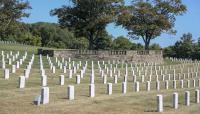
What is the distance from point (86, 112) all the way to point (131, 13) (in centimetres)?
5642

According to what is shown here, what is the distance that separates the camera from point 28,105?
16062mm

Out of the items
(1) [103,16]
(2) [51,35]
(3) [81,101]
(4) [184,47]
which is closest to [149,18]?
(1) [103,16]

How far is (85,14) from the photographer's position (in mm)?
67188

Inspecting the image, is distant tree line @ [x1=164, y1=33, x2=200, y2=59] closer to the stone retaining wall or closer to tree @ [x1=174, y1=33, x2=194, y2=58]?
tree @ [x1=174, y1=33, x2=194, y2=58]

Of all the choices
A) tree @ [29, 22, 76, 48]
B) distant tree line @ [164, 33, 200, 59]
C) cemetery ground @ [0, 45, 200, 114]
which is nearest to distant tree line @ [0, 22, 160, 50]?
tree @ [29, 22, 76, 48]

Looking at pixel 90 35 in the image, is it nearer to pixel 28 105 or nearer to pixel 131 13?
pixel 131 13

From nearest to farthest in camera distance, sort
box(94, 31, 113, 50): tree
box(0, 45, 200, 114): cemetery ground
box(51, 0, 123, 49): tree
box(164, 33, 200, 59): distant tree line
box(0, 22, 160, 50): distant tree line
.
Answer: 1. box(0, 45, 200, 114): cemetery ground
2. box(51, 0, 123, 49): tree
3. box(164, 33, 200, 59): distant tree line
4. box(94, 31, 113, 50): tree
5. box(0, 22, 160, 50): distant tree line

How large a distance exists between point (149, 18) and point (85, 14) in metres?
10.0

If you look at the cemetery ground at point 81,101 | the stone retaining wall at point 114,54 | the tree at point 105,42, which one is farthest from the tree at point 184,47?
the cemetery ground at point 81,101

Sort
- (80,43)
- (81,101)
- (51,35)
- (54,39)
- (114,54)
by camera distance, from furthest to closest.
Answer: (54,39) → (51,35) → (80,43) → (114,54) → (81,101)

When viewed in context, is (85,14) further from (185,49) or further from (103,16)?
(185,49)

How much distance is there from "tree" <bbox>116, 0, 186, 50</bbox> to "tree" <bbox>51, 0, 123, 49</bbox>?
231cm

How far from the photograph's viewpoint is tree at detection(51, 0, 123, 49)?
66.4m

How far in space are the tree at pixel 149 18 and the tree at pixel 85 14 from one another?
231 centimetres
